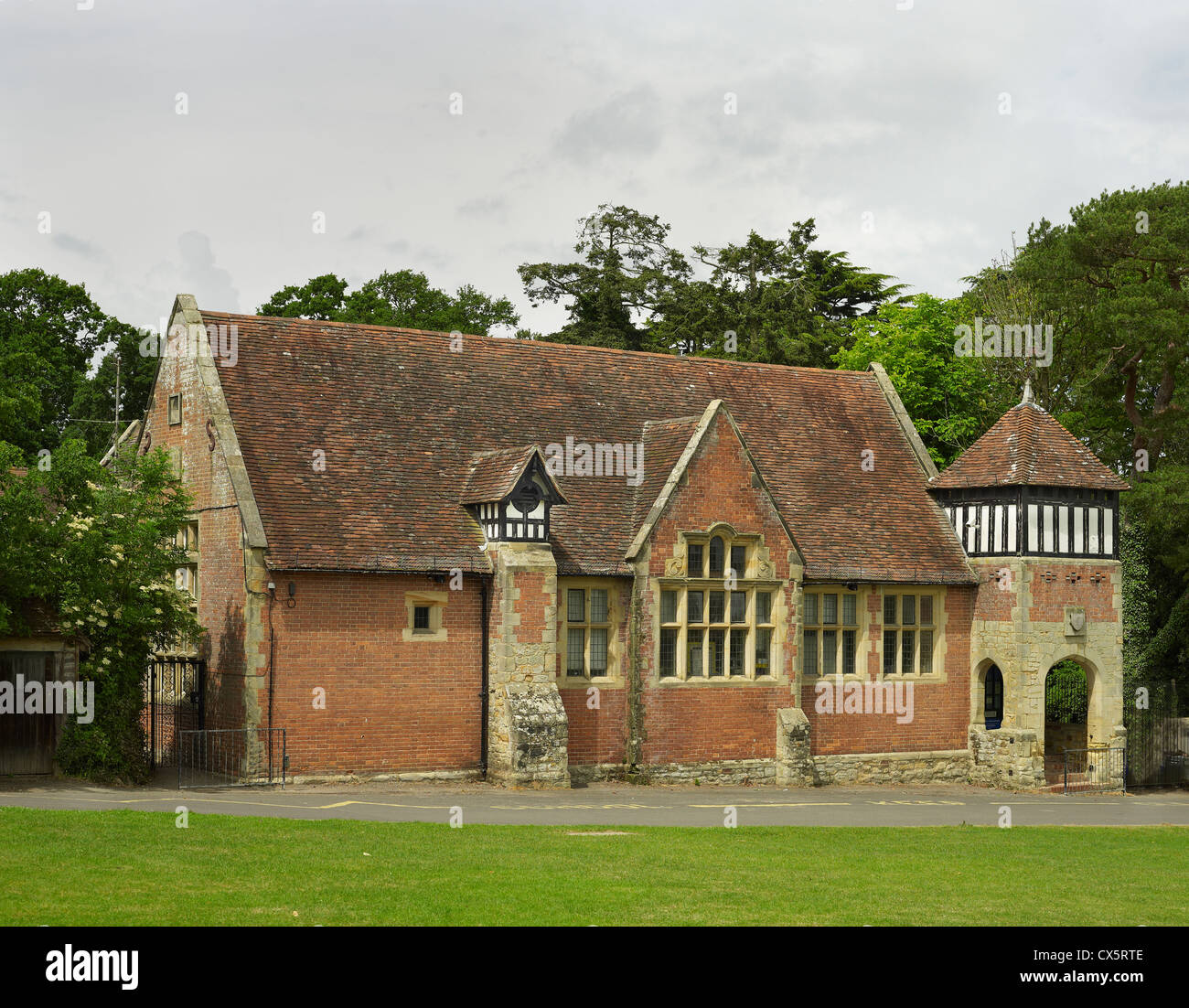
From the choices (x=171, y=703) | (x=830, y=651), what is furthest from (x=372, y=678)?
(x=830, y=651)

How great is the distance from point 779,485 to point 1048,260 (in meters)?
15.9

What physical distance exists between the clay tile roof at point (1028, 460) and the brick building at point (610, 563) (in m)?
0.08

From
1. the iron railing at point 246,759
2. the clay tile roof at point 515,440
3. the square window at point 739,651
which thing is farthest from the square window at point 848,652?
the iron railing at point 246,759

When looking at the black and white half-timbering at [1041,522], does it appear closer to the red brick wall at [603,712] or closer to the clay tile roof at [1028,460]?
the clay tile roof at [1028,460]

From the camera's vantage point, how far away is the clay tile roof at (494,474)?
87.0 ft

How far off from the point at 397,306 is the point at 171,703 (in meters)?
36.7

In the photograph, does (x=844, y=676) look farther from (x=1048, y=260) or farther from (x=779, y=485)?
(x=1048, y=260)

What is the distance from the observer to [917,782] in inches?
1240

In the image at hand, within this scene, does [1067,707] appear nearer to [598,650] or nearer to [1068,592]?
[1068,592]

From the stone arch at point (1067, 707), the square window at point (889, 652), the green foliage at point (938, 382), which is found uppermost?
the green foliage at point (938, 382)

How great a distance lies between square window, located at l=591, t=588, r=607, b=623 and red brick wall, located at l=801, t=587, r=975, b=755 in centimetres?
505

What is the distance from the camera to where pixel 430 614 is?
2650 cm

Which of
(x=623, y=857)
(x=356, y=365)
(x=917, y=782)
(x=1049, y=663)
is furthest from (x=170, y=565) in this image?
(x=1049, y=663)
